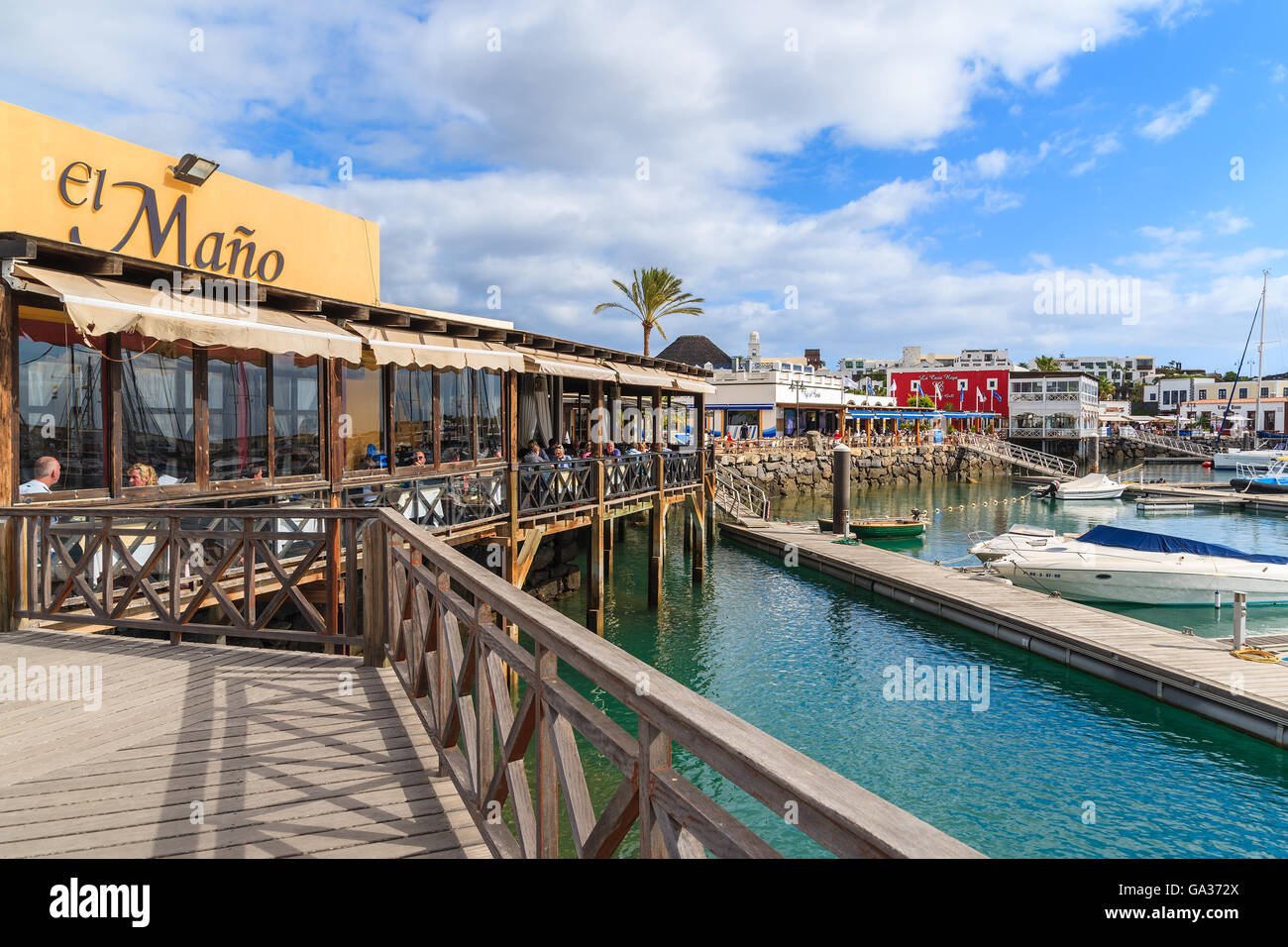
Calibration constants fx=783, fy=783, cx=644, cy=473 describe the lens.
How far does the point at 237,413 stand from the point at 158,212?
3.95 metres

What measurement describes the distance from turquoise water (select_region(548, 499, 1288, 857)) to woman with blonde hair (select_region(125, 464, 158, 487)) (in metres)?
6.33

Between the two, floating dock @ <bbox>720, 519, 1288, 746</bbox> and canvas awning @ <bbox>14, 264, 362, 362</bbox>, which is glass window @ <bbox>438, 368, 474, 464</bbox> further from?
floating dock @ <bbox>720, 519, 1288, 746</bbox>

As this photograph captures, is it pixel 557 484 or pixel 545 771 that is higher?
pixel 557 484

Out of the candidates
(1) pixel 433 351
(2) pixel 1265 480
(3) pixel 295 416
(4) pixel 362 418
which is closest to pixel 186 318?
(3) pixel 295 416

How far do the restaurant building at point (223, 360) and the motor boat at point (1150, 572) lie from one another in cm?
1201

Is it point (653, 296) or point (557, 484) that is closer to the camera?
point (557, 484)

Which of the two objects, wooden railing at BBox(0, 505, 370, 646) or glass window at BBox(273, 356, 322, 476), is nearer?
wooden railing at BBox(0, 505, 370, 646)

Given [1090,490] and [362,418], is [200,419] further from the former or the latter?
[1090,490]

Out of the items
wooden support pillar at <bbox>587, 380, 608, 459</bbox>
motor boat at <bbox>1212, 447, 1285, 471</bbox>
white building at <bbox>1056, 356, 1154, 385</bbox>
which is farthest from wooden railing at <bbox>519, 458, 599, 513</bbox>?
white building at <bbox>1056, 356, 1154, 385</bbox>

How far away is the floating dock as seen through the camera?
37.7 feet

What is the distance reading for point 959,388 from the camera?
79.3 meters
